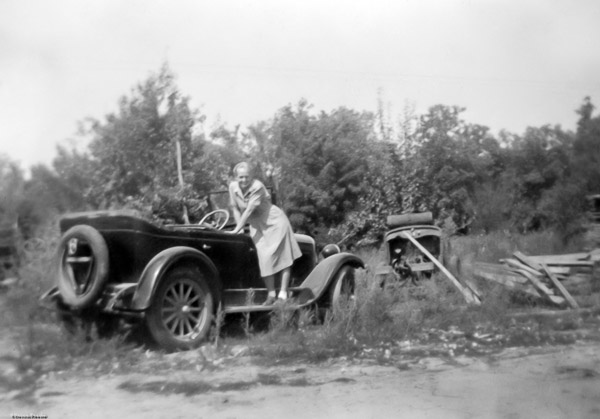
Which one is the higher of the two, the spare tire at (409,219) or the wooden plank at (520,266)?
the spare tire at (409,219)

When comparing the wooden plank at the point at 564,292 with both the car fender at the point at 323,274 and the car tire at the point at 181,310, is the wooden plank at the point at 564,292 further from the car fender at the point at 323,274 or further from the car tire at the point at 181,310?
the car tire at the point at 181,310

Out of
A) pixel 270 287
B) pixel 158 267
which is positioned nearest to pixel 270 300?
pixel 270 287

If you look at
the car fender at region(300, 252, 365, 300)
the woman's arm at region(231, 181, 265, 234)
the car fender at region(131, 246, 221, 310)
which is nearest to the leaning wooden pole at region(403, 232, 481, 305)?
the car fender at region(300, 252, 365, 300)

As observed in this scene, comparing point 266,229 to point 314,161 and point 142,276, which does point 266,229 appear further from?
point 314,161

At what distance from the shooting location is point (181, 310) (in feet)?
22.0

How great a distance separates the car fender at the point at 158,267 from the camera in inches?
250

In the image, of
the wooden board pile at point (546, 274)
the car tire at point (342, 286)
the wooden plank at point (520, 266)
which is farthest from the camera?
the wooden plank at point (520, 266)

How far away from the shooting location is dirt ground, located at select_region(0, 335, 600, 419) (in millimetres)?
4871

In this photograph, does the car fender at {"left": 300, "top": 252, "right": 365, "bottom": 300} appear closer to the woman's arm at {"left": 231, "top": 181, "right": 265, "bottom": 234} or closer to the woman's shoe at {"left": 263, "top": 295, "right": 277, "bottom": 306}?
the woman's shoe at {"left": 263, "top": 295, "right": 277, "bottom": 306}

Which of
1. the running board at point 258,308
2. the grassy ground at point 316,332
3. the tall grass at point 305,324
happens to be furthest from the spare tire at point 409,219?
the running board at point 258,308

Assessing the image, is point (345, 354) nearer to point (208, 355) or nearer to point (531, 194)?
point (208, 355)

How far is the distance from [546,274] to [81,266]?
6.89 m

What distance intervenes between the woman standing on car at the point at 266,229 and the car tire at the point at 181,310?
→ 3.21 ft

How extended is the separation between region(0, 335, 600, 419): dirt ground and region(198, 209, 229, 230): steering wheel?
220cm
